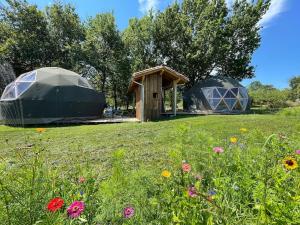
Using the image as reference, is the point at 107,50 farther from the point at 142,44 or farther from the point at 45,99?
the point at 45,99

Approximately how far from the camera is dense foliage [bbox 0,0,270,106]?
915 inches

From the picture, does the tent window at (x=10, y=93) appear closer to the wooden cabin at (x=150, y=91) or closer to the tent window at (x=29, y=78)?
the tent window at (x=29, y=78)

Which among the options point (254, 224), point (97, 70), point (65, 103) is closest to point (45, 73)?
point (65, 103)

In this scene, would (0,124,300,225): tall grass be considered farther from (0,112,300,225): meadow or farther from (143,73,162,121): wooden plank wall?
(143,73,162,121): wooden plank wall

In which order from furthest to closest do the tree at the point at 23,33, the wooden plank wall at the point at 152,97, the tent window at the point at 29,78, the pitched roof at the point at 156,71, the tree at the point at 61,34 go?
the tree at the point at 61,34, the tree at the point at 23,33, the tent window at the point at 29,78, the wooden plank wall at the point at 152,97, the pitched roof at the point at 156,71

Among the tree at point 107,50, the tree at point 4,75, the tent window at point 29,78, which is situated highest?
the tree at point 107,50

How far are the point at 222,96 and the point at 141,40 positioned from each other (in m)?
11.0

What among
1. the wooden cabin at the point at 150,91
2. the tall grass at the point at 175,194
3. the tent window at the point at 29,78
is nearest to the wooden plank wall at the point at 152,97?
the wooden cabin at the point at 150,91

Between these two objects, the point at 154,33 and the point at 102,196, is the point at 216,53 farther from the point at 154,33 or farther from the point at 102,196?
the point at 102,196

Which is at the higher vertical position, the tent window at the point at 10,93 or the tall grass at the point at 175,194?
the tent window at the point at 10,93

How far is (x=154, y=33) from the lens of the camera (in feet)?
77.4

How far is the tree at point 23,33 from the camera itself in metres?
23.2

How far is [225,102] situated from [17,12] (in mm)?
24552

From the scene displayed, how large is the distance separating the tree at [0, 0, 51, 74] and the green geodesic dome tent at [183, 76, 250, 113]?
18741 mm
